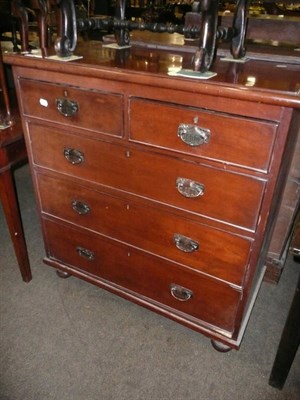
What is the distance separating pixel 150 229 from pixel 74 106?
1.58ft

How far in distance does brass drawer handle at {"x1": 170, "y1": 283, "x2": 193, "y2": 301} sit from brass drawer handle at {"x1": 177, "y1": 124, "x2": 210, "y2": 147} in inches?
22.6

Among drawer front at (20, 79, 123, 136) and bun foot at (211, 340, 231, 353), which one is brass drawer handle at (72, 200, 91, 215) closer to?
drawer front at (20, 79, 123, 136)

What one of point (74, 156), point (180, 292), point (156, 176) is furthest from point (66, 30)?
point (180, 292)

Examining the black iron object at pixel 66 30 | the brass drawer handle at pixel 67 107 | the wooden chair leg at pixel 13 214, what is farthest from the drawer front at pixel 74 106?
the wooden chair leg at pixel 13 214

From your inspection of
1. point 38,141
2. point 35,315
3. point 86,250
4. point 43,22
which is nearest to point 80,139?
point 38,141

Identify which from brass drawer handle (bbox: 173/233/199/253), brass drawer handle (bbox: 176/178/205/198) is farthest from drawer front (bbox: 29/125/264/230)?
brass drawer handle (bbox: 173/233/199/253)

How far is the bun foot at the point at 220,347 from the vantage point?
1.27m

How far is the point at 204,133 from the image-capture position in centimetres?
87

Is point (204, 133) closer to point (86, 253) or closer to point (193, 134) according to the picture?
point (193, 134)

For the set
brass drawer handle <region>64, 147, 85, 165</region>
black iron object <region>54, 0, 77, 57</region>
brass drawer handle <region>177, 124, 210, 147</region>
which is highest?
black iron object <region>54, 0, 77, 57</region>

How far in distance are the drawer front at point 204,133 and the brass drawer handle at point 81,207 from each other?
40cm

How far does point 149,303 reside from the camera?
53.2 inches

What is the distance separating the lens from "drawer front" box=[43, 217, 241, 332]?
1166 millimetres

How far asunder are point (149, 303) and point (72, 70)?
921mm
